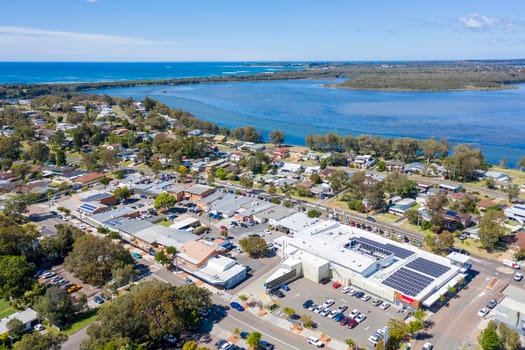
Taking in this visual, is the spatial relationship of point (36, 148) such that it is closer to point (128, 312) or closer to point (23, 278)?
point (23, 278)

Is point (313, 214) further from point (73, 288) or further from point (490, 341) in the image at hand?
point (73, 288)

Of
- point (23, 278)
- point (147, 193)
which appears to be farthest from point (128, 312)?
point (147, 193)

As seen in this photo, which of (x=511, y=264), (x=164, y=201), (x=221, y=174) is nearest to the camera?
(x=511, y=264)

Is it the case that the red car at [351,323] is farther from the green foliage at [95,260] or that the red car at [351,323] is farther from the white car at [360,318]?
the green foliage at [95,260]

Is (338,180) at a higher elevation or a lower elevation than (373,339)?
higher

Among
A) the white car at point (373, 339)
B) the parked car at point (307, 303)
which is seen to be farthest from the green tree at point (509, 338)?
the parked car at point (307, 303)

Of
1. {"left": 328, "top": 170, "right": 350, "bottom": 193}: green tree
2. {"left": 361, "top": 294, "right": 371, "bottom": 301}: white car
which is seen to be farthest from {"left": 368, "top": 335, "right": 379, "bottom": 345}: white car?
{"left": 328, "top": 170, "right": 350, "bottom": 193}: green tree

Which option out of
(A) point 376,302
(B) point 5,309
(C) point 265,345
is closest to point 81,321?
(B) point 5,309
